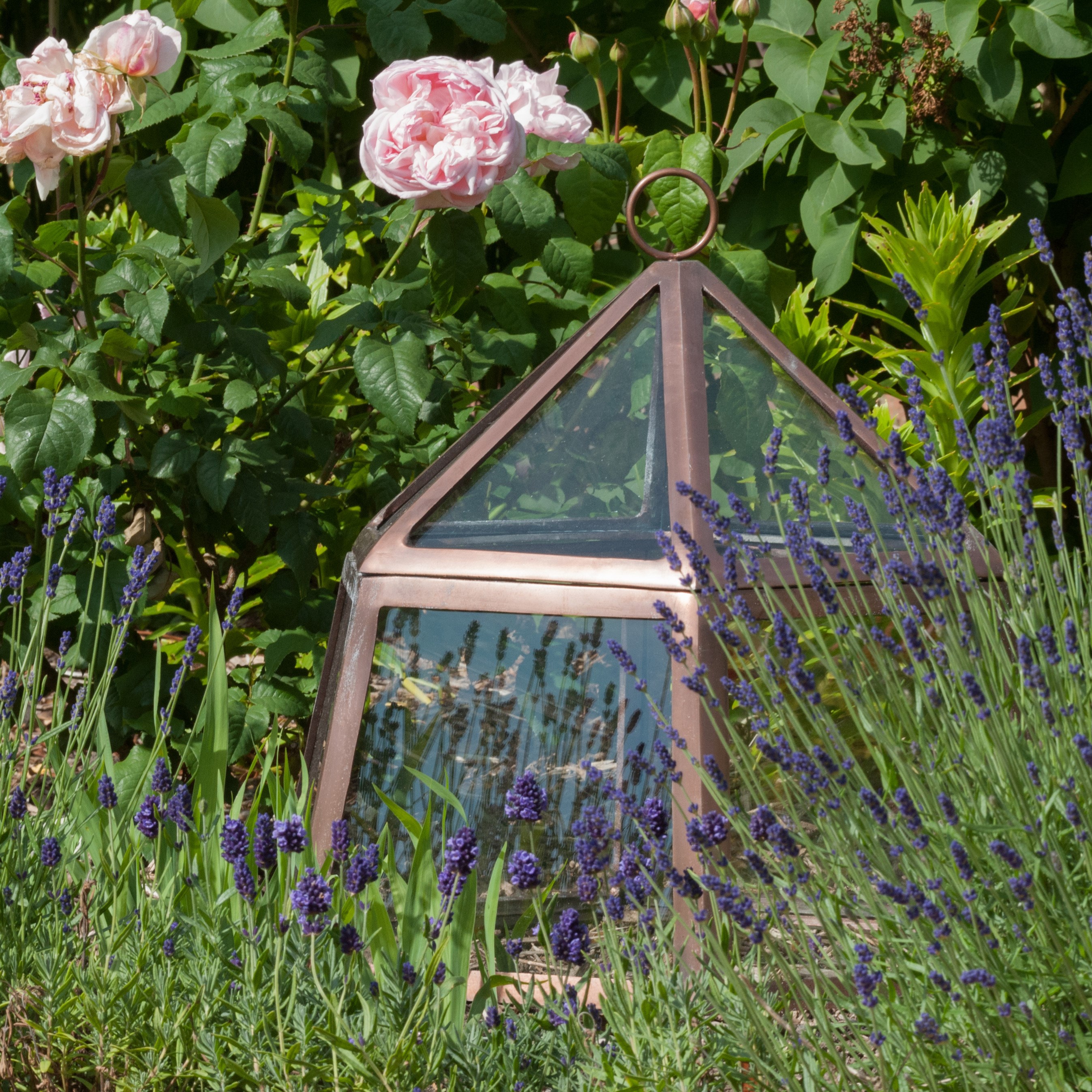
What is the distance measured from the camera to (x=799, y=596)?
1279mm

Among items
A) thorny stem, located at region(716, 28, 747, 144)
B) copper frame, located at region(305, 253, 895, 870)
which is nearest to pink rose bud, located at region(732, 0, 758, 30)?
thorny stem, located at region(716, 28, 747, 144)

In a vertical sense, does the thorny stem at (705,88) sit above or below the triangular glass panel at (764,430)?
above

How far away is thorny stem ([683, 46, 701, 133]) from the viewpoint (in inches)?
94.9

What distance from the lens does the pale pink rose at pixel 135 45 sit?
1.66m

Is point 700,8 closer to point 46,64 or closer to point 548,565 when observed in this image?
point 46,64

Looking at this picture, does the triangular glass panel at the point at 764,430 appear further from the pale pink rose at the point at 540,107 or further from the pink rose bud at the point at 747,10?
the pink rose bud at the point at 747,10

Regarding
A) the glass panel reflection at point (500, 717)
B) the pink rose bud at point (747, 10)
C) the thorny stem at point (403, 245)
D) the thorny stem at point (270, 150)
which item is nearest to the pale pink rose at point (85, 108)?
the thorny stem at point (270, 150)

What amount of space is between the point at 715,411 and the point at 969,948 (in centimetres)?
76

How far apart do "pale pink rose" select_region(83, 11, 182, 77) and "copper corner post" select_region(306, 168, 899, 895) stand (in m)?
0.76

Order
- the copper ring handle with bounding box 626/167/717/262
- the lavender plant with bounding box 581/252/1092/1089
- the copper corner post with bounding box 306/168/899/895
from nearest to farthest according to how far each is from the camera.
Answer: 1. the lavender plant with bounding box 581/252/1092/1089
2. the copper corner post with bounding box 306/168/899/895
3. the copper ring handle with bounding box 626/167/717/262

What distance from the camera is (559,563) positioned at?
1.26 meters

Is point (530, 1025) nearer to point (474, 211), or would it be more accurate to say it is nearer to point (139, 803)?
point (139, 803)

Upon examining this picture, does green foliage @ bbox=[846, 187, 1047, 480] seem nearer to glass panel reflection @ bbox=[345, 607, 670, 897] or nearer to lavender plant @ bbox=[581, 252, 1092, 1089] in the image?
lavender plant @ bbox=[581, 252, 1092, 1089]

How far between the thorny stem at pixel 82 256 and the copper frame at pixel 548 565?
0.82m
